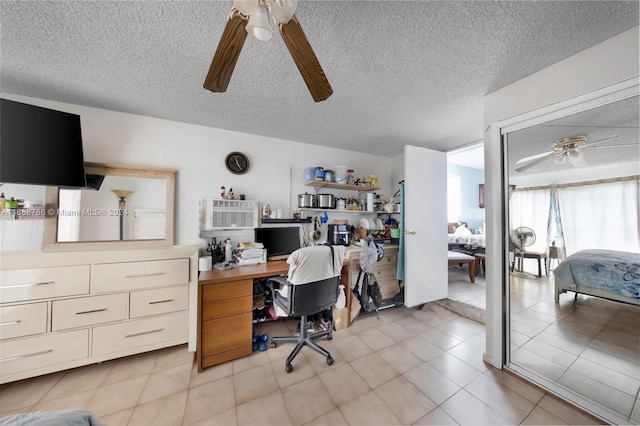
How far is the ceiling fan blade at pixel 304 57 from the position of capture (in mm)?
819

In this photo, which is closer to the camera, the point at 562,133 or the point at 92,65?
the point at 92,65

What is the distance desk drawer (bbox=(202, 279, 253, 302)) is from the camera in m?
1.70

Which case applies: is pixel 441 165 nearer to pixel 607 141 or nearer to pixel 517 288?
pixel 607 141

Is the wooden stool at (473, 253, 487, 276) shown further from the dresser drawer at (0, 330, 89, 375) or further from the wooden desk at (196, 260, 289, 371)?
the dresser drawer at (0, 330, 89, 375)

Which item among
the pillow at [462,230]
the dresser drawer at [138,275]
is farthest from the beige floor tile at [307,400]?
the pillow at [462,230]

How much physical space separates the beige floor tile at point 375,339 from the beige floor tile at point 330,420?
758 mm

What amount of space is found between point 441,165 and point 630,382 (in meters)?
2.24

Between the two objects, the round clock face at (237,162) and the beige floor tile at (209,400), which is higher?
the round clock face at (237,162)

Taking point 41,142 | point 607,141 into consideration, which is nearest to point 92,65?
point 41,142

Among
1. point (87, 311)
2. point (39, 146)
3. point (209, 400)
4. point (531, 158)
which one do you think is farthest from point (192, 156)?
point (531, 158)

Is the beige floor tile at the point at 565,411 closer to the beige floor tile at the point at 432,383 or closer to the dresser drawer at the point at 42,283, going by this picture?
the beige floor tile at the point at 432,383

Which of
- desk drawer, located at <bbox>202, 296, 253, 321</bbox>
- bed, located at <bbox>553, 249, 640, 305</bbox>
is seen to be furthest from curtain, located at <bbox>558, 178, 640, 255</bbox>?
desk drawer, located at <bbox>202, 296, 253, 321</bbox>

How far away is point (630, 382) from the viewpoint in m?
1.33

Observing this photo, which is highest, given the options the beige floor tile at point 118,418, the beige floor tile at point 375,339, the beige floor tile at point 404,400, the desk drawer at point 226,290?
the desk drawer at point 226,290
